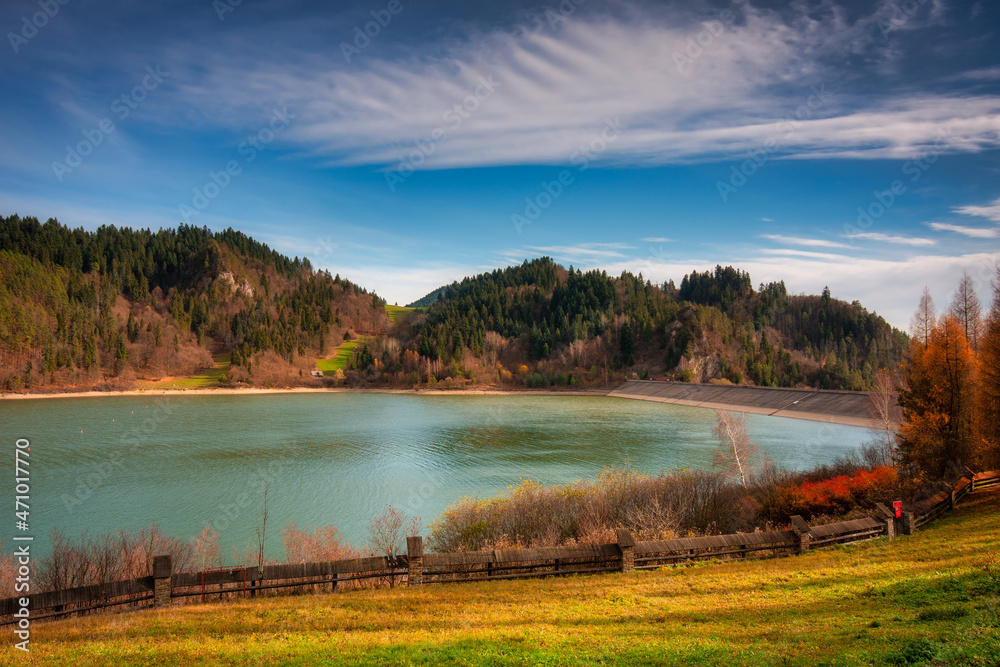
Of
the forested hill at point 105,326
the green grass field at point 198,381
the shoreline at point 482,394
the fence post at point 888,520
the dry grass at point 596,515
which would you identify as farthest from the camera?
the green grass field at point 198,381

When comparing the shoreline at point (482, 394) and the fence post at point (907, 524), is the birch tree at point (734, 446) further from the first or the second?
the shoreline at point (482, 394)

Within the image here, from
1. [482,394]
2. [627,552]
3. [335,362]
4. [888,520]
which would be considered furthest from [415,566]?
[335,362]

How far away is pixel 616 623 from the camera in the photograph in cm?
1045

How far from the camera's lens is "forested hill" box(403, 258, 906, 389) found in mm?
142875

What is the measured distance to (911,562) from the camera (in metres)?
13.8

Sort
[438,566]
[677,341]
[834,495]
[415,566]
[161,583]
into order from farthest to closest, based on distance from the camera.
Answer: [677,341], [834,495], [438,566], [415,566], [161,583]

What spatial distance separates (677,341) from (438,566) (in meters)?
149

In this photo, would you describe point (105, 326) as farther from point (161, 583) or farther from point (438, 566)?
point (438, 566)

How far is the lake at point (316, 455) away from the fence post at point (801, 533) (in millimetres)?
20577

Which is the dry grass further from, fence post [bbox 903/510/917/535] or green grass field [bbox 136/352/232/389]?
green grass field [bbox 136/352/232/389]

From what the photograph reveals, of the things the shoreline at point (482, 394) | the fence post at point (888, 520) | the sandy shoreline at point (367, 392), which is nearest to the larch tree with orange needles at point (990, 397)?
the fence post at point (888, 520)

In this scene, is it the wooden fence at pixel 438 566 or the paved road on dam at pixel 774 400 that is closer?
the wooden fence at pixel 438 566

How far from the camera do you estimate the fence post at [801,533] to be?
16.4 meters

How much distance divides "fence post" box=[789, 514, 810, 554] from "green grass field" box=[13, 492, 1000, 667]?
1.39m
